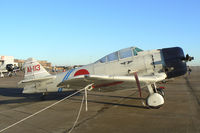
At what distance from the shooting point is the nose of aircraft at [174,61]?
259 inches

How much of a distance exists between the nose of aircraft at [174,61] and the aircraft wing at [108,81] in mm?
435

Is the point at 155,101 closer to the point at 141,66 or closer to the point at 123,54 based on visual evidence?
the point at 141,66

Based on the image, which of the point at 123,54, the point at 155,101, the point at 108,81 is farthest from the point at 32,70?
the point at 155,101

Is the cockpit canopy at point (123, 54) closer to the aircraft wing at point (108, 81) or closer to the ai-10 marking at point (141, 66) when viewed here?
the ai-10 marking at point (141, 66)

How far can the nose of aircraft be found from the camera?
657 centimetres

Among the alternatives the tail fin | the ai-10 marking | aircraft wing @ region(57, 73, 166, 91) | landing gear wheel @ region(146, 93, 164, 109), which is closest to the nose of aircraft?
the ai-10 marking

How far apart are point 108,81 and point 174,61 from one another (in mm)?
3120

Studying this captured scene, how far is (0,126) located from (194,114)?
6433mm

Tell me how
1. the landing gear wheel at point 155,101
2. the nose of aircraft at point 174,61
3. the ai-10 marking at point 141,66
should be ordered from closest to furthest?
the landing gear wheel at point 155,101 → the ai-10 marking at point 141,66 → the nose of aircraft at point 174,61

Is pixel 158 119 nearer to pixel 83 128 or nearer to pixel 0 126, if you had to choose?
pixel 83 128

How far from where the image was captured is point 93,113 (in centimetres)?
583

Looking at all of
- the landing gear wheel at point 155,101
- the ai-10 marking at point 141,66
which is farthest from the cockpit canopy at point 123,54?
the landing gear wheel at point 155,101

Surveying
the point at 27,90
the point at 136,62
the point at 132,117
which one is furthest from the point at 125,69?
the point at 27,90

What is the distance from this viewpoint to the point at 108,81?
5.76 meters
